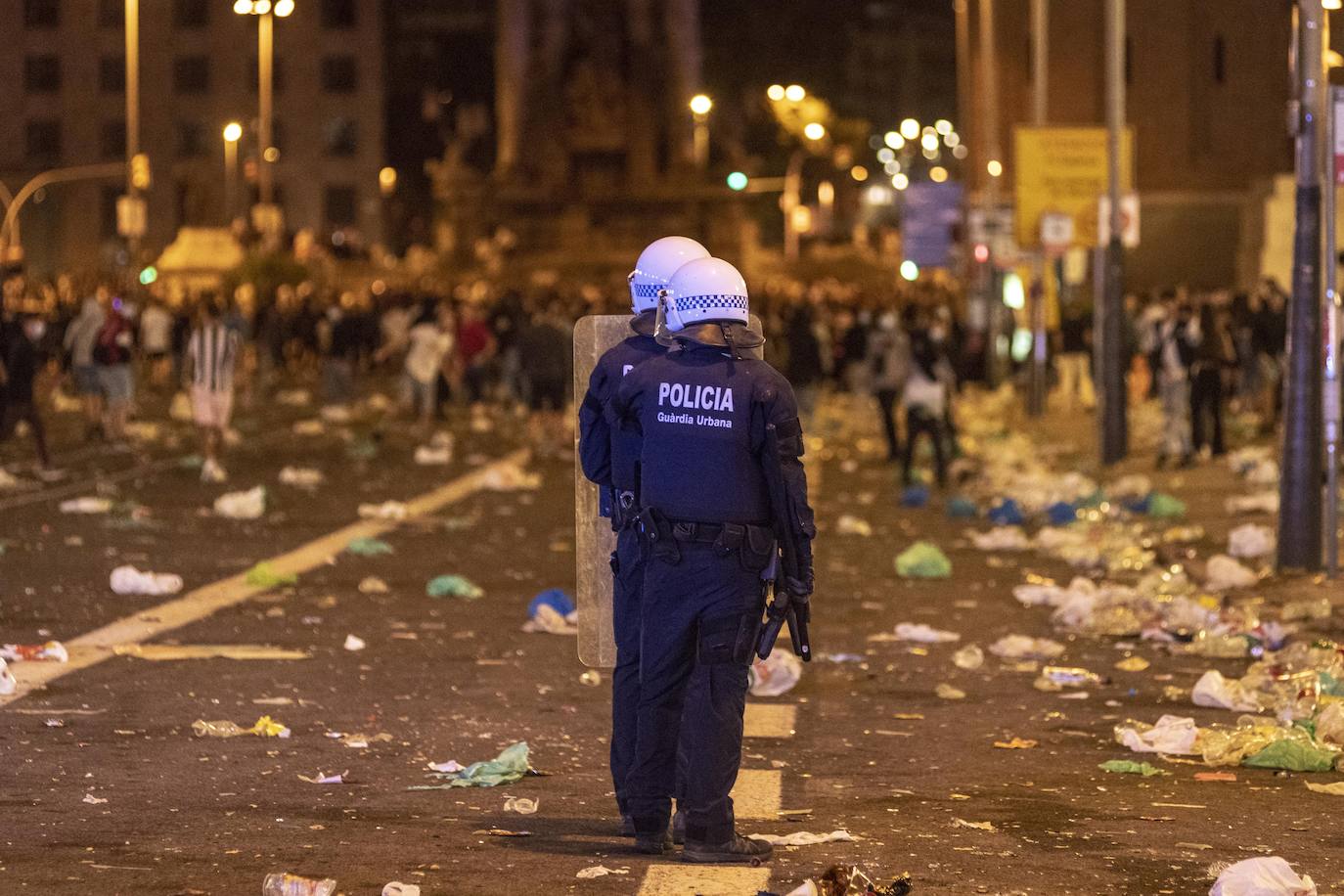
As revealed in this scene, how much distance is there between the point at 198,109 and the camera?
4242 inches

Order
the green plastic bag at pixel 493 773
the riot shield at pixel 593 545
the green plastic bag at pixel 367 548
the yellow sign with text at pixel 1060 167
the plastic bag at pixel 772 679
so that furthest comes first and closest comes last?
1. the yellow sign with text at pixel 1060 167
2. the green plastic bag at pixel 367 548
3. the plastic bag at pixel 772 679
4. the green plastic bag at pixel 493 773
5. the riot shield at pixel 593 545

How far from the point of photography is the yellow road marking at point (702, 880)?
7.11m

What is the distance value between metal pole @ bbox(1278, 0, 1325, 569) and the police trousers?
9.42 metres

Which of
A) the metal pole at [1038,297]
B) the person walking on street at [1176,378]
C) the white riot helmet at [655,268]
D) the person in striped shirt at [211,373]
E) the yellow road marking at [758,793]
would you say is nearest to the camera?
the white riot helmet at [655,268]

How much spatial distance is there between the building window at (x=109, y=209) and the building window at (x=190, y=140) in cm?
404

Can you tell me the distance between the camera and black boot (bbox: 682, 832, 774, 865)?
24.3 feet

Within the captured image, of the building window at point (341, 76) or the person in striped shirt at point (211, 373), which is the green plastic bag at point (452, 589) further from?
the building window at point (341, 76)

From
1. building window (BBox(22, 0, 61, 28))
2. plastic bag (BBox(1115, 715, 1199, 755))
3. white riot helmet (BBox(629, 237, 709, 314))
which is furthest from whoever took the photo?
building window (BBox(22, 0, 61, 28))

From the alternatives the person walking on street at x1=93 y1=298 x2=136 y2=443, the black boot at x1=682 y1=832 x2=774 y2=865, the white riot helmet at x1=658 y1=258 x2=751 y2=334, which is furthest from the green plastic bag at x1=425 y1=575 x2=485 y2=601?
the person walking on street at x1=93 y1=298 x2=136 y2=443

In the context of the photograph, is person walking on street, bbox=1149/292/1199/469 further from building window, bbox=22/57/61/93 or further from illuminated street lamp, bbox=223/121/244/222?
building window, bbox=22/57/61/93

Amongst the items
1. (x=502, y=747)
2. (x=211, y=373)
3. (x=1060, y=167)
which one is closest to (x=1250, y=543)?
(x=502, y=747)

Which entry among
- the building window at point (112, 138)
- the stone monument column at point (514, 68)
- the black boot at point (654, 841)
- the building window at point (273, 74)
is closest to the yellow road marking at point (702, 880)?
the black boot at point (654, 841)

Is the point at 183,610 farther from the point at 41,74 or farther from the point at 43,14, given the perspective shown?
the point at 41,74

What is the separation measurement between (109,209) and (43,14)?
8597mm
